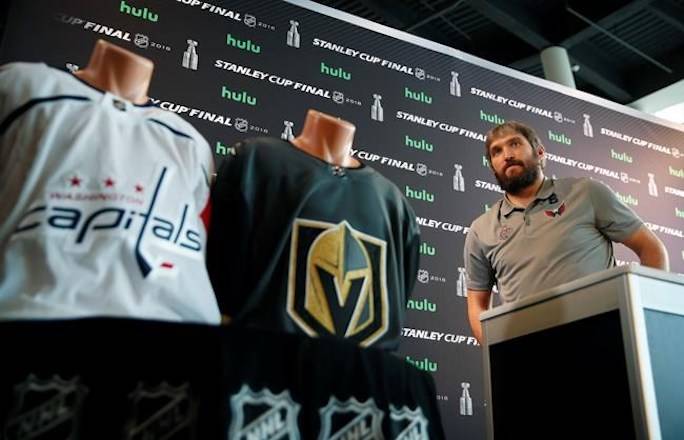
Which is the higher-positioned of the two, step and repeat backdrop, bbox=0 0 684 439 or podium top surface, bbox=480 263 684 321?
step and repeat backdrop, bbox=0 0 684 439

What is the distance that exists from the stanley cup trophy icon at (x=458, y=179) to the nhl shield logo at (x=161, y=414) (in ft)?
9.39

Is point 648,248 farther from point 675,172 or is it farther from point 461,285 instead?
point 675,172

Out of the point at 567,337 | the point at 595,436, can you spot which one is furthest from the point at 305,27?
the point at 595,436

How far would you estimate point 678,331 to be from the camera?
5.64ft

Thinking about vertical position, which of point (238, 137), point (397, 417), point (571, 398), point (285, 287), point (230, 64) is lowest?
point (397, 417)

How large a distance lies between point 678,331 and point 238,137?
201 cm

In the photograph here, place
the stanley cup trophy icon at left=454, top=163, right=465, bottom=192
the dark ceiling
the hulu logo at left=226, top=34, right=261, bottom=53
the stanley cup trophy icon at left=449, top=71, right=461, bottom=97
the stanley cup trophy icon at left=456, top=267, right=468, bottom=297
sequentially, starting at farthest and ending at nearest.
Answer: the dark ceiling → the stanley cup trophy icon at left=449, top=71, right=461, bottom=97 → the stanley cup trophy icon at left=454, top=163, right=465, bottom=192 → the stanley cup trophy icon at left=456, top=267, right=468, bottom=297 → the hulu logo at left=226, top=34, right=261, bottom=53

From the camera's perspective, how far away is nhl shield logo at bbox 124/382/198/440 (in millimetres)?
956

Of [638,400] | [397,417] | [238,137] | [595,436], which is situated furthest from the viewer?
[238,137]

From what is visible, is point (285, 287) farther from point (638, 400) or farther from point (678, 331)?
point (678, 331)

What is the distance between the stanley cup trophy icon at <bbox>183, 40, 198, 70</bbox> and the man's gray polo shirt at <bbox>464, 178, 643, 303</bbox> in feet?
4.97

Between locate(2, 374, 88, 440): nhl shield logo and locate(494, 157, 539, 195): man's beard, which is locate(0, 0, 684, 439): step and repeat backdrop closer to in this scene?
locate(494, 157, 539, 195): man's beard

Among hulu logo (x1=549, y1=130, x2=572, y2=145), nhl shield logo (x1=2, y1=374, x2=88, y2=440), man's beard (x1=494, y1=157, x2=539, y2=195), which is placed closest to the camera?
nhl shield logo (x1=2, y1=374, x2=88, y2=440)

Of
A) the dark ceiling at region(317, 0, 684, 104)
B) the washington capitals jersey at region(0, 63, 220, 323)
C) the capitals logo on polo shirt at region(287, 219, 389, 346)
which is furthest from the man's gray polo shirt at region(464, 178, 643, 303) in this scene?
the dark ceiling at region(317, 0, 684, 104)
